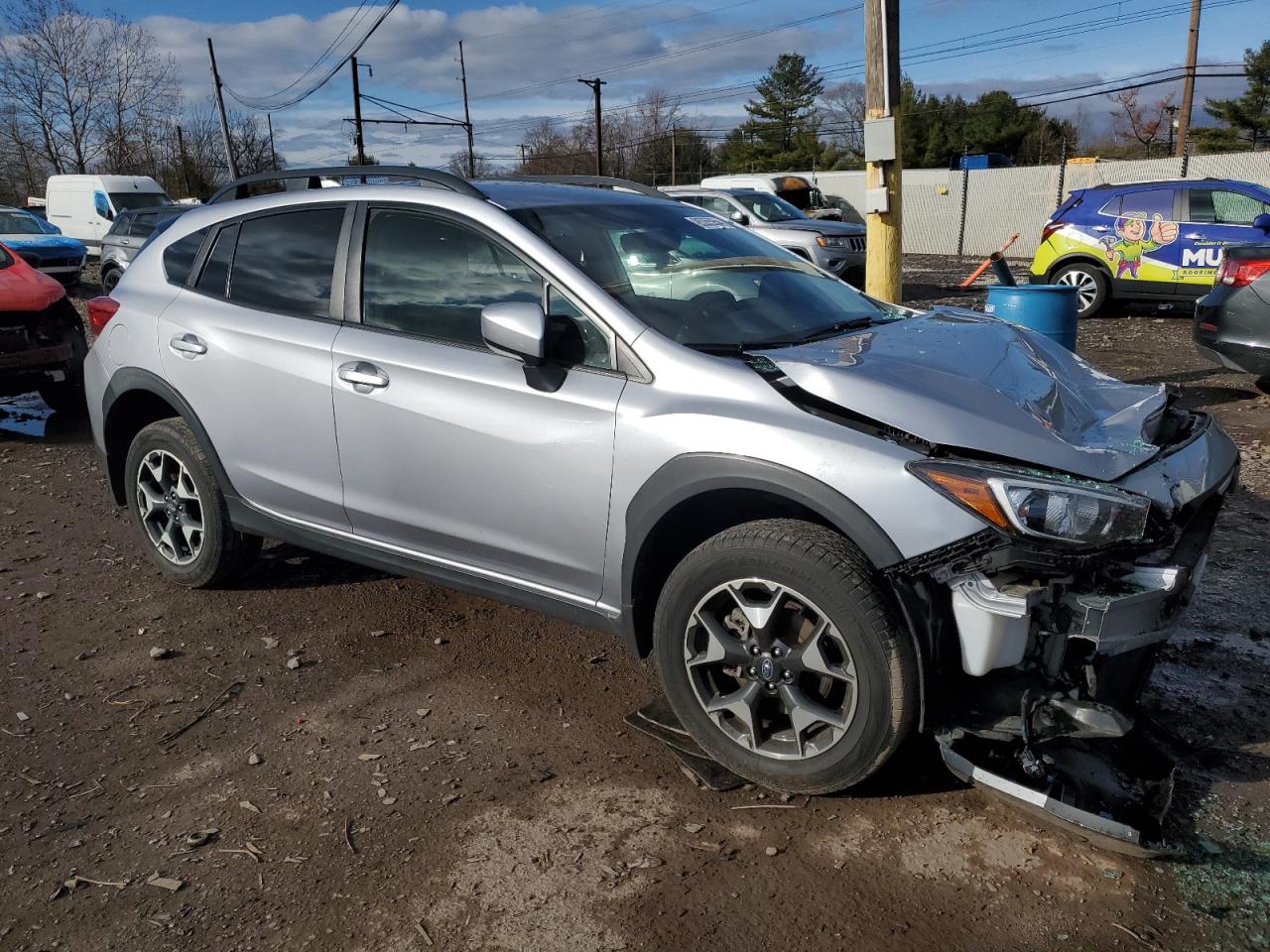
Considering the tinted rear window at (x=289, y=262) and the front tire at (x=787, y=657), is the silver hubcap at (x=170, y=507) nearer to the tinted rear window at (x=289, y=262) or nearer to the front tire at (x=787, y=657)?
the tinted rear window at (x=289, y=262)

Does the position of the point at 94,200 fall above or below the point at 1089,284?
above

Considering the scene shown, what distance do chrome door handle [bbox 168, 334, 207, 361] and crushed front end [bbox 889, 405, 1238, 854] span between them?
306 cm

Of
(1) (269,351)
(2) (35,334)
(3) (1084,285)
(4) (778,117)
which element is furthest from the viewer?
(4) (778,117)

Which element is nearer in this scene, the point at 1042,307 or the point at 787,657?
the point at 787,657

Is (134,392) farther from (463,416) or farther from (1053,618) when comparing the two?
(1053,618)

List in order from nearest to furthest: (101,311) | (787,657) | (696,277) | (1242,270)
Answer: (787,657), (696,277), (101,311), (1242,270)

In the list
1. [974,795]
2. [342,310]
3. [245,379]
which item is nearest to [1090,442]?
[974,795]

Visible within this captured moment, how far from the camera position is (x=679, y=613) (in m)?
2.96

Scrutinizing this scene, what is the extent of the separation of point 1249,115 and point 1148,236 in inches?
1649

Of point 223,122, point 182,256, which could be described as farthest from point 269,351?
point 223,122

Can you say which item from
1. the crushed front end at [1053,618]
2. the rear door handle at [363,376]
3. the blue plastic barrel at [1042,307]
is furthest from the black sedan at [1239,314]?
the rear door handle at [363,376]

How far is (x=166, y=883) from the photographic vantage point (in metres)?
2.66

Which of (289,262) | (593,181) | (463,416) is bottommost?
(463,416)

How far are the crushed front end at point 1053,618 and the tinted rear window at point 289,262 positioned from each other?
2.51 meters
